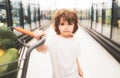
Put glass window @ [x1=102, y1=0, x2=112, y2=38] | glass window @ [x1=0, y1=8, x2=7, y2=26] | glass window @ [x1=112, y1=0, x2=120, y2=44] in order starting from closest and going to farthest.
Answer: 1. glass window @ [x1=0, y1=8, x2=7, y2=26]
2. glass window @ [x1=112, y1=0, x2=120, y2=44]
3. glass window @ [x1=102, y1=0, x2=112, y2=38]

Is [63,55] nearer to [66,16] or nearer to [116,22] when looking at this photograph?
[66,16]

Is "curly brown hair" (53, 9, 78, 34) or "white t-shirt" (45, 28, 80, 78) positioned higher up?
"curly brown hair" (53, 9, 78, 34)

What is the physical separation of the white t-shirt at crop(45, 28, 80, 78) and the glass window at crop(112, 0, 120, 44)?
5386mm

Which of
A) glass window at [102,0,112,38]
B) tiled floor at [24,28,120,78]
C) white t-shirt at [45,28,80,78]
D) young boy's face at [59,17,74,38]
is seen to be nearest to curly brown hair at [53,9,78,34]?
young boy's face at [59,17,74,38]

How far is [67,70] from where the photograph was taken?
1844mm

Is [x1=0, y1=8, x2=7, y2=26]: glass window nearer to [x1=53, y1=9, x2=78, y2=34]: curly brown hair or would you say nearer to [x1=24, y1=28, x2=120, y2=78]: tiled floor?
[x1=24, y1=28, x2=120, y2=78]: tiled floor

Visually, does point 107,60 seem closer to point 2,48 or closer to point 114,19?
point 114,19

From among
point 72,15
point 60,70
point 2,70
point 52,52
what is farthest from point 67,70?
point 2,70

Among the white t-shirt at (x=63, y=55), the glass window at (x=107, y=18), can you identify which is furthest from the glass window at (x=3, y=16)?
the white t-shirt at (x=63, y=55)

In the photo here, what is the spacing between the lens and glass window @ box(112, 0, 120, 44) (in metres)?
7.29

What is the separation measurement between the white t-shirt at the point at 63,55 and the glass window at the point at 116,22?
5.39 meters

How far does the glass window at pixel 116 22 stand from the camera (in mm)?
7285

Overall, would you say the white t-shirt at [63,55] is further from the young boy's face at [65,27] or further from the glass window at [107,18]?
the glass window at [107,18]

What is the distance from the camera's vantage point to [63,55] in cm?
187
